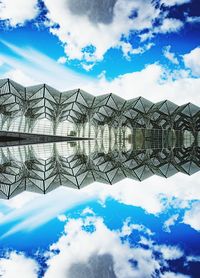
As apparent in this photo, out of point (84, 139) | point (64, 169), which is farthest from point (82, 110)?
point (64, 169)

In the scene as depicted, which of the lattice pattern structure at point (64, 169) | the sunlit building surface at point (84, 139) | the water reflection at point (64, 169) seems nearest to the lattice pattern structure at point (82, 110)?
the sunlit building surface at point (84, 139)

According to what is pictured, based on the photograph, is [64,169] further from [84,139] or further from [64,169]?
[84,139]

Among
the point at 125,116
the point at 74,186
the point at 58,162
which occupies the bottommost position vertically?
the point at 74,186

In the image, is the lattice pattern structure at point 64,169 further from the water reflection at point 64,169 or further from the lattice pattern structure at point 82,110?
the lattice pattern structure at point 82,110

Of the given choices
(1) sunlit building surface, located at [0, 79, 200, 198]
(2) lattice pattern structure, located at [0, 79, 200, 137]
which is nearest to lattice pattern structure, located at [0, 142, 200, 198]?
(1) sunlit building surface, located at [0, 79, 200, 198]

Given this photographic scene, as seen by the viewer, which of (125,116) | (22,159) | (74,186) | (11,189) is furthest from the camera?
(125,116)

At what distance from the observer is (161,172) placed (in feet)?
98.7

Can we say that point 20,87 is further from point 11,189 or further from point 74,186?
point 11,189

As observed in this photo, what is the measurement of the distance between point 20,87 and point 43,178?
26.9 meters

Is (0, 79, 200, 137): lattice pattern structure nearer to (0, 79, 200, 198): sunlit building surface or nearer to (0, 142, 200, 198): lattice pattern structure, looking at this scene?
(0, 79, 200, 198): sunlit building surface

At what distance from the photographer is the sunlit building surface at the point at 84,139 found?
1989cm

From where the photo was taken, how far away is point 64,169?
71.5 feet

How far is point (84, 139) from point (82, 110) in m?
6.54

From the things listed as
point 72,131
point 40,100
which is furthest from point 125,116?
point 40,100
